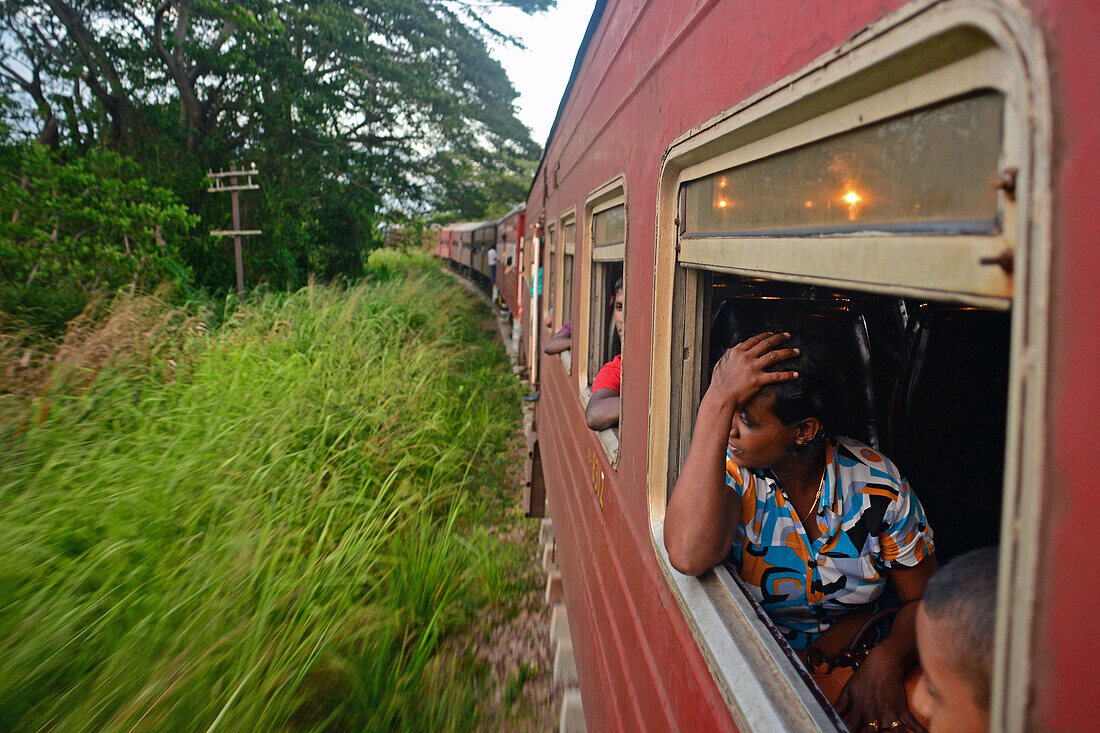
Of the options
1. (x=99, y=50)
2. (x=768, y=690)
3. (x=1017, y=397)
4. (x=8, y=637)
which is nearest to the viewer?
(x=1017, y=397)

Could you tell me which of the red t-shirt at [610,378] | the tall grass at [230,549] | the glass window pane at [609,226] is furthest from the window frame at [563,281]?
the tall grass at [230,549]

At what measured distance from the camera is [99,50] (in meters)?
11.7

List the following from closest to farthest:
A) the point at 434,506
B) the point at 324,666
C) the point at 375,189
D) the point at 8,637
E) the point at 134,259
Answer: the point at 8,637 < the point at 324,666 < the point at 434,506 < the point at 134,259 < the point at 375,189

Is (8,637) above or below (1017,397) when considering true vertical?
below

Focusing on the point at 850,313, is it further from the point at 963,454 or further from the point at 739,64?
the point at 739,64

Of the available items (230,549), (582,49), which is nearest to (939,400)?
(582,49)

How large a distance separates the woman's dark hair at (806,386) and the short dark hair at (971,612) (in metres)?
0.52

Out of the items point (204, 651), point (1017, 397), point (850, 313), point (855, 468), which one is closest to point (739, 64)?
point (1017, 397)

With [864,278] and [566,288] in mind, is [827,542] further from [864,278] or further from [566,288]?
[566,288]

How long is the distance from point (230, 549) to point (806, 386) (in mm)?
2847

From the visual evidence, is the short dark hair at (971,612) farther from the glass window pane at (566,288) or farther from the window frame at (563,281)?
the glass window pane at (566,288)

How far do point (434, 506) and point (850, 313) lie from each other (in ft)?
11.3

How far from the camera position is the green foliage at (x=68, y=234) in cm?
764

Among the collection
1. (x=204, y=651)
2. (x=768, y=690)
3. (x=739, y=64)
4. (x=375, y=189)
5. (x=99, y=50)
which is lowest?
(x=204, y=651)
